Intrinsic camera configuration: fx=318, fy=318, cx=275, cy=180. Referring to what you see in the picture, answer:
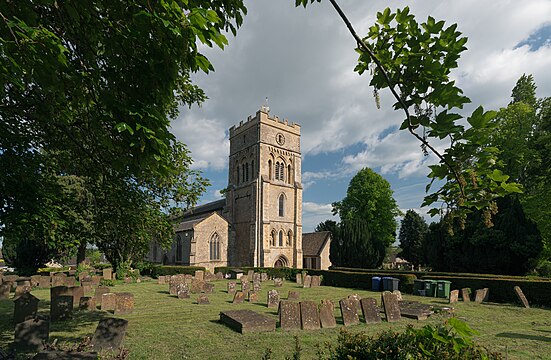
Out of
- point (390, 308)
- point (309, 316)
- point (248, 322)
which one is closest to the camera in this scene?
point (248, 322)

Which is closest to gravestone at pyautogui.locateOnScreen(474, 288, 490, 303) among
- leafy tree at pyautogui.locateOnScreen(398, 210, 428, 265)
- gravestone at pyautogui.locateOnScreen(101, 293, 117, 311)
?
gravestone at pyautogui.locateOnScreen(101, 293, 117, 311)

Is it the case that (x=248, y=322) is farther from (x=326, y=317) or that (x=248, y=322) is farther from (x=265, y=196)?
(x=265, y=196)

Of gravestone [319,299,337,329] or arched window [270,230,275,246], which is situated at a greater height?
arched window [270,230,275,246]

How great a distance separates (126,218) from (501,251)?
24.4 meters

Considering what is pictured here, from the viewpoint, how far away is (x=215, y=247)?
37156 millimetres

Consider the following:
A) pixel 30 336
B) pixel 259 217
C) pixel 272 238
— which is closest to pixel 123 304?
pixel 30 336

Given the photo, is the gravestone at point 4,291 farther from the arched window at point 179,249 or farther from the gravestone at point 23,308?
the arched window at point 179,249

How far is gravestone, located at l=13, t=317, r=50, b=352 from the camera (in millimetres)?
7105

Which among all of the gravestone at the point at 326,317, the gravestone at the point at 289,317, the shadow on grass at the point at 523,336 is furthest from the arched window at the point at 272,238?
the shadow on grass at the point at 523,336

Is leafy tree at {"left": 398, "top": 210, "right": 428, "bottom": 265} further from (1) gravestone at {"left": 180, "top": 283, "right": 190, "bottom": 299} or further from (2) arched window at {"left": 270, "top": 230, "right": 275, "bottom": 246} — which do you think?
(1) gravestone at {"left": 180, "top": 283, "right": 190, "bottom": 299}

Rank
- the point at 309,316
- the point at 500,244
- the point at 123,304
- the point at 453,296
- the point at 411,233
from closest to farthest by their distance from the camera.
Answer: the point at 309,316 → the point at 123,304 → the point at 453,296 → the point at 500,244 → the point at 411,233

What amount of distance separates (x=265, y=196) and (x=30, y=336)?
98.9 ft

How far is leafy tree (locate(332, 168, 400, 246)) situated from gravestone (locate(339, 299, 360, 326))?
26.8m

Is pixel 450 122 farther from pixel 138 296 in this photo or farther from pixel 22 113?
pixel 138 296
